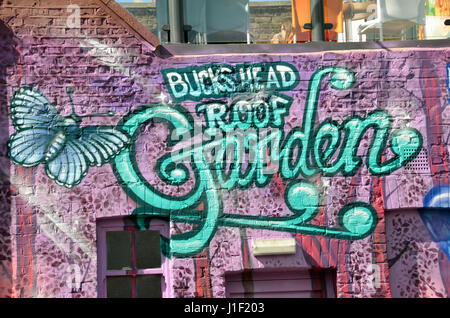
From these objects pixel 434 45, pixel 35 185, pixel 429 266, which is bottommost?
pixel 429 266

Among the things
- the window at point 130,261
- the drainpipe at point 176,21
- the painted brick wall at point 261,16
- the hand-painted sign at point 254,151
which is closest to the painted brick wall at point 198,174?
the hand-painted sign at point 254,151

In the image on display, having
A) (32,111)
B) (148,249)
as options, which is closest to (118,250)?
(148,249)

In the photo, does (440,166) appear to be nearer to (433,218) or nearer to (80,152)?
(433,218)

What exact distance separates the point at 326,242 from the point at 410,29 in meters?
2.83

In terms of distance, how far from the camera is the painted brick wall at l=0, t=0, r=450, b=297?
35.1ft

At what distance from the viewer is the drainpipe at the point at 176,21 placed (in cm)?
1129

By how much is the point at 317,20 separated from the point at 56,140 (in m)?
3.36

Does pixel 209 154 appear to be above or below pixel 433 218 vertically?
above

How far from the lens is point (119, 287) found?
1079 cm

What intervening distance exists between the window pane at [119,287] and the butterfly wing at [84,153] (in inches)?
44.7

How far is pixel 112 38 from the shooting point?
1105cm

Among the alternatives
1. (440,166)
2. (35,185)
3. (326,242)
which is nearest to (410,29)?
(440,166)

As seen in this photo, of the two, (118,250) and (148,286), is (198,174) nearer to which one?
(118,250)

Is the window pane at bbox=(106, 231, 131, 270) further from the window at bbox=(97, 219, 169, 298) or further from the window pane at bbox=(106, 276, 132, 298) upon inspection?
the window pane at bbox=(106, 276, 132, 298)
